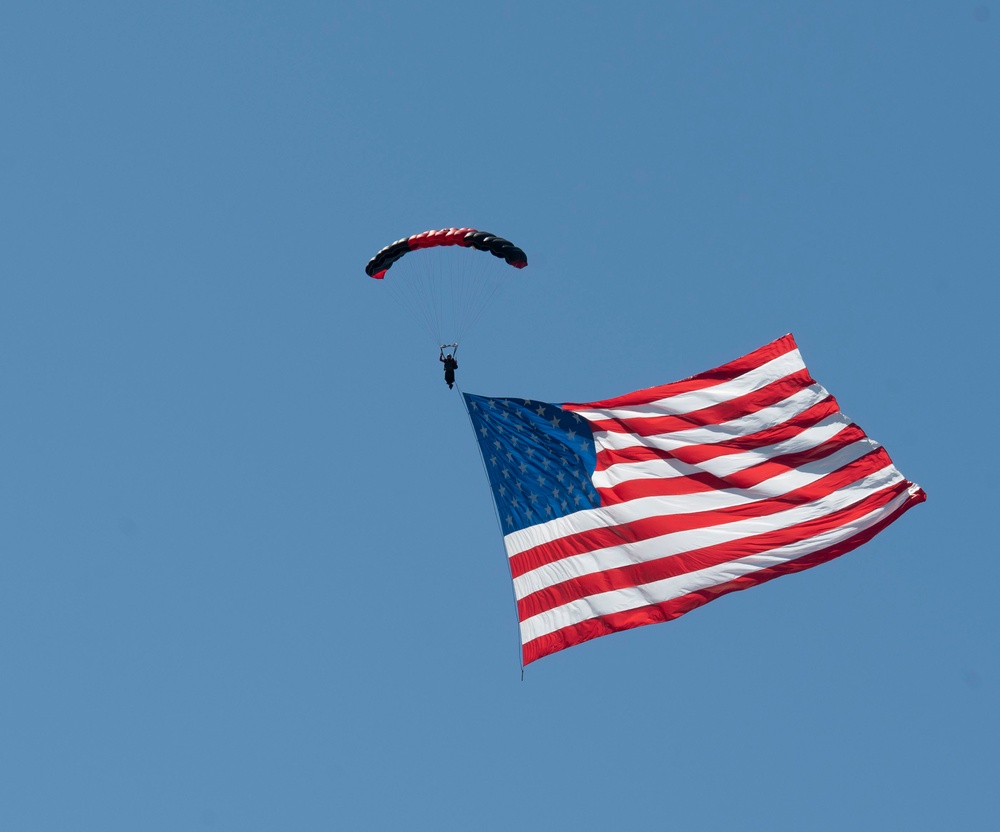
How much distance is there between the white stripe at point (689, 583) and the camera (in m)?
50.0

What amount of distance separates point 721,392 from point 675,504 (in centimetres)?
241

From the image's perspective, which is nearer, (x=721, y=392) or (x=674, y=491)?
(x=674, y=491)

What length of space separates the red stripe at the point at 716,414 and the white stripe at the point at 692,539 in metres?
2.17

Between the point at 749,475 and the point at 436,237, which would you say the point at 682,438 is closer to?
the point at 749,475

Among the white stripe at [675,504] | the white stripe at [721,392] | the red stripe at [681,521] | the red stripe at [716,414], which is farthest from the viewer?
the white stripe at [721,392]

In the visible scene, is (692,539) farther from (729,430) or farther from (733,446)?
(729,430)

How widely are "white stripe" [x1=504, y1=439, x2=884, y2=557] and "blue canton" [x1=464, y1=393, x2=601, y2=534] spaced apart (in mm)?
224

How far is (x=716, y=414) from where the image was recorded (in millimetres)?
51656

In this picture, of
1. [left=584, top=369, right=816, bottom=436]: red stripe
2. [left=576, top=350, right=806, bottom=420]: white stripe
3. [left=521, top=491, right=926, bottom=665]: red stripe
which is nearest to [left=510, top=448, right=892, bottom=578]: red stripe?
[left=521, top=491, right=926, bottom=665]: red stripe

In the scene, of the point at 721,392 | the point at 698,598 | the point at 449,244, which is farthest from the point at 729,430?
the point at 449,244

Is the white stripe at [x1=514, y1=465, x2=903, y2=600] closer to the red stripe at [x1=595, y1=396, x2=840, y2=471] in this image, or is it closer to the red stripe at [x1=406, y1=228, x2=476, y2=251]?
the red stripe at [x1=595, y1=396, x2=840, y2=471]

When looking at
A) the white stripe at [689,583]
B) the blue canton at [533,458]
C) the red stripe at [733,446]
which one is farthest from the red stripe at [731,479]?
the white stripe at [689,583]

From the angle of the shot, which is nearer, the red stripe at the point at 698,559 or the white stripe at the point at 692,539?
the red stripe at the point at 698,559

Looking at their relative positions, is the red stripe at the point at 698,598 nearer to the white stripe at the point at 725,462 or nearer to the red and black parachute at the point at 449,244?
the white stripe at the point at 725,462
